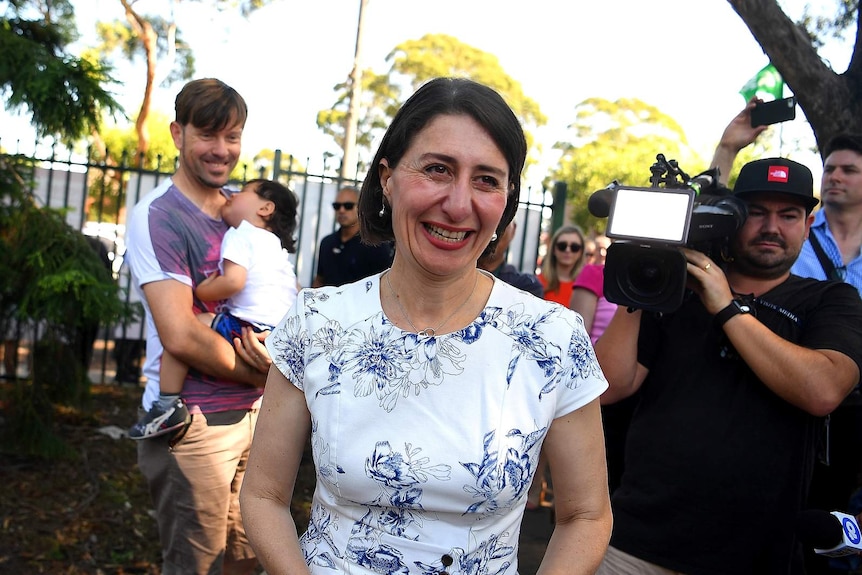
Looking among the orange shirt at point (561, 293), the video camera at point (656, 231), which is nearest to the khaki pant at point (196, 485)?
the video camera at point (656, 231)

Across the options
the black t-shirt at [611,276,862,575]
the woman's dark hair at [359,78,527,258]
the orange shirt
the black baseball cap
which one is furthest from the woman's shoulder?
the orange shirt

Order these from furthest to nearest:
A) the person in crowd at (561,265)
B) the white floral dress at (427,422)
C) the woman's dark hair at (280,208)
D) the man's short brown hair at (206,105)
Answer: the person in crowd at (561,265)
the woman's dark hair at (280,208)
the man's short brown hair at (206,105)
the white floral dress at (427,422)

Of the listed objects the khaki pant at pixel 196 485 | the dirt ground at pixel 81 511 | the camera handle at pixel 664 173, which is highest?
the camera handle at pixel 664 173

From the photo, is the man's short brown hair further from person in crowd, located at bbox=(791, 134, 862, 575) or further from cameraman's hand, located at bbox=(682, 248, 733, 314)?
person in crowd, located at bbox=(791, 134, 862, 575)

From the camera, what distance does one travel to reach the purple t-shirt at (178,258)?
9.89ft

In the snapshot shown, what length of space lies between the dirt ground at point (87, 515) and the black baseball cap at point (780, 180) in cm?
287

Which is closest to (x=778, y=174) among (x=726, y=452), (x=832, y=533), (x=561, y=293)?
(x=726, y=452)

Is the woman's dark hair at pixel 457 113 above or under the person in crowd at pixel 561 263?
above

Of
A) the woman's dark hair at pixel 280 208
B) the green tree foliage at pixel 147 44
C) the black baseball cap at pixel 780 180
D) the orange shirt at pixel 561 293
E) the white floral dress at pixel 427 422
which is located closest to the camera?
the white floral dress at pixel 427 422

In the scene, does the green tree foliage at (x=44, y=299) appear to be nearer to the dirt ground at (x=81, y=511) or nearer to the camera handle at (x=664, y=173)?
the dirt ground at (x=81, y=511)

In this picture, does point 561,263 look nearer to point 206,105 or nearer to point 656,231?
point 206,105

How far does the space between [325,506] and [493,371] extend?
1.60 feet

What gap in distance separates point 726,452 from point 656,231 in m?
0.73

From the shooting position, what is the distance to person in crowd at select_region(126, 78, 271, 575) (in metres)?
3.01
